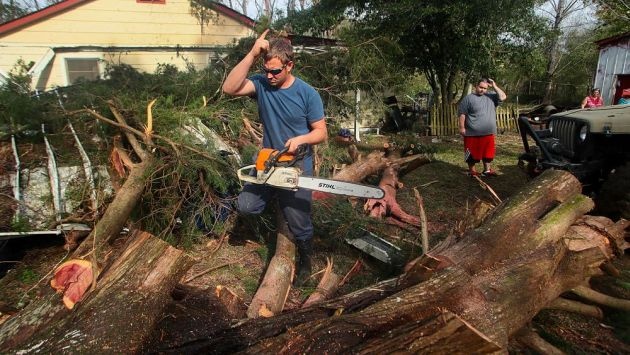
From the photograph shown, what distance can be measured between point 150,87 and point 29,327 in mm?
3675

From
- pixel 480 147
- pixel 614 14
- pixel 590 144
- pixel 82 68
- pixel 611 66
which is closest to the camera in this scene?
pixel 590 144

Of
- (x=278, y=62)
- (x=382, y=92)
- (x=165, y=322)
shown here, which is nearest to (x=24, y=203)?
(x=165, y=322)

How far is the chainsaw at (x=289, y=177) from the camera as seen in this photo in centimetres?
283

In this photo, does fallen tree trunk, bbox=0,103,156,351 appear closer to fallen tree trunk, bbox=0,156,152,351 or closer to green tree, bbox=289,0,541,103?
fallen tree trunk, bbox=0,156,152,351

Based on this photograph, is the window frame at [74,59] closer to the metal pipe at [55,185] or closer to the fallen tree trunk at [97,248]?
the fallen tree trunk at [97,248]

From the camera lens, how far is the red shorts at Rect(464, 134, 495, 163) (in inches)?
265

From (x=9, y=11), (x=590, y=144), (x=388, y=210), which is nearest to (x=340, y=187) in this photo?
(x=388, y=210)

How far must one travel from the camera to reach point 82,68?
10.0 m

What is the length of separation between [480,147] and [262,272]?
4.76m

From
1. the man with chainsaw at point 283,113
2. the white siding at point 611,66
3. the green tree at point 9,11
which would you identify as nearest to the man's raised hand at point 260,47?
the man with chainsaw at point 283,113

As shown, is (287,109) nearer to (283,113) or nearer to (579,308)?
(283,113)

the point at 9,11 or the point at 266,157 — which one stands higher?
the point at 9,11

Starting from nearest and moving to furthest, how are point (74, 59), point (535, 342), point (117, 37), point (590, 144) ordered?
point (535, 342) → point (590, 144) → point (74, 59) → point (117, 37)

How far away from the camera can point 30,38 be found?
944 cm
